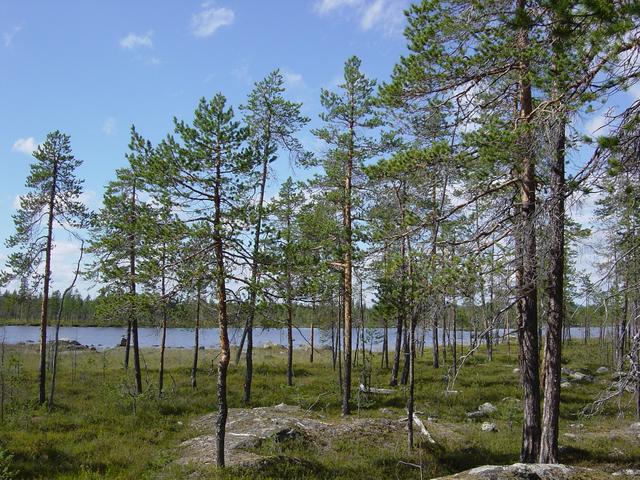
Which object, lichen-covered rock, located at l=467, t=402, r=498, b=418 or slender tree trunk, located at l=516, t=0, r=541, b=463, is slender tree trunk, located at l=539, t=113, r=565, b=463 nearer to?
slender tree trunk, located at l=516, t=0, r=541, b=463

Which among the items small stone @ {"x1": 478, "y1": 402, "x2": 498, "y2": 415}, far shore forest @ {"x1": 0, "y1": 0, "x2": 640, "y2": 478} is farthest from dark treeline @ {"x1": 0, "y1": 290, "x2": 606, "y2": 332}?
small stone @ {"x1": 478, "y1": 402, "x2": 498, "y2": 415}

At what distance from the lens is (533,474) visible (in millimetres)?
5344

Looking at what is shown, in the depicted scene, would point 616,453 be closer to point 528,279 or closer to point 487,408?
point 487,408

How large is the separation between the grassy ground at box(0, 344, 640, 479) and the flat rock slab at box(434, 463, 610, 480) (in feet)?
10.3

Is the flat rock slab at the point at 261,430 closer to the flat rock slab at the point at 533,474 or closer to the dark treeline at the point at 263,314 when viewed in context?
the dark treeline at the point at 263,314

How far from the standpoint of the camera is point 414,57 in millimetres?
8523

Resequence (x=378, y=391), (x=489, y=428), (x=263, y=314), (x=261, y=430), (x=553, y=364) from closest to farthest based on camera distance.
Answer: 1. (x=553, y=364)
2. (x=263, y=314)
3. (x=261, y=430)
4. (x=489, y=428)
5. (x=378, y=391)

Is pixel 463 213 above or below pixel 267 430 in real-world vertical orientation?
above

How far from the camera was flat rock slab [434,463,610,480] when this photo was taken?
529 cm

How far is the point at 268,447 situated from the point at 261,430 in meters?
1.85

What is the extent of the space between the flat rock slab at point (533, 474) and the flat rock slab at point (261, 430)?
300 inches

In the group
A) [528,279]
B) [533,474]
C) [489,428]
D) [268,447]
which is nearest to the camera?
[533,474]

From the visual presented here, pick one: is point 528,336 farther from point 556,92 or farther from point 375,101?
point 375,101

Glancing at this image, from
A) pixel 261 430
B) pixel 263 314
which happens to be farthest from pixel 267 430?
pixel 263 314
